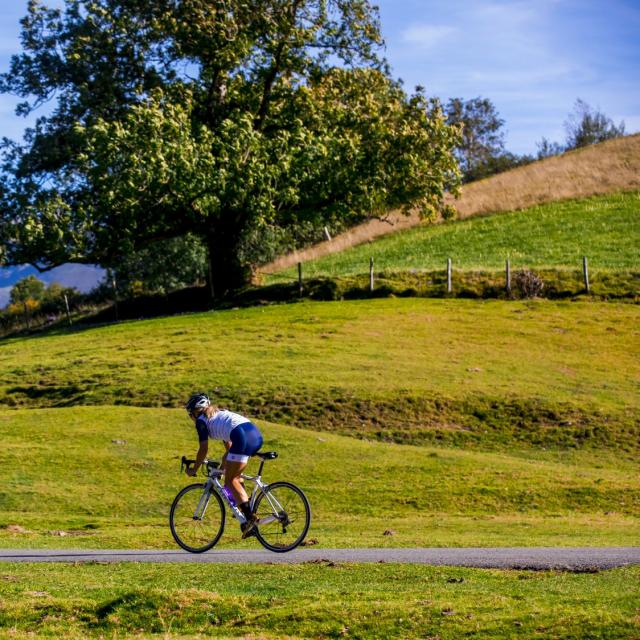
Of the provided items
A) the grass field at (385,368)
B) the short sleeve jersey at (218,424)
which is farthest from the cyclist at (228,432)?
the grass field at (385,368)

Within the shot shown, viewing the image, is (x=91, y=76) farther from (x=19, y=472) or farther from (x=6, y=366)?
(x=19, y=472)

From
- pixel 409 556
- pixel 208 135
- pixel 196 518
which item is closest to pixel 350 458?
pixel 196 518

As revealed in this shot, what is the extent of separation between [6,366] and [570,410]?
2614 cm

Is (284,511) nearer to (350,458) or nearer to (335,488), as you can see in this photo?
(335,488)

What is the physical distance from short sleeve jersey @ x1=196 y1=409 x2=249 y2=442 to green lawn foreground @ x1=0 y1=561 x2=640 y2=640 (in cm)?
224

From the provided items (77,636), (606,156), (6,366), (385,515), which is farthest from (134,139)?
(606,156)

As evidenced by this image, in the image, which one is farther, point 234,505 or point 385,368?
point 385,368

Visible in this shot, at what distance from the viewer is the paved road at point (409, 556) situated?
17.0m

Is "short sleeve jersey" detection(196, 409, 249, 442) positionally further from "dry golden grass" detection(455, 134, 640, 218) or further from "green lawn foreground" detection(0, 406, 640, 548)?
"dry golden grass" detection(455, 134, 640, 218)

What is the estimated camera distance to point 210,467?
59.5 ft

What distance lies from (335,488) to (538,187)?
231 feet

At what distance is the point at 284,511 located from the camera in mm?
17734

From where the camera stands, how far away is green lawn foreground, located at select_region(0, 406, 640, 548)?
23.3 metres

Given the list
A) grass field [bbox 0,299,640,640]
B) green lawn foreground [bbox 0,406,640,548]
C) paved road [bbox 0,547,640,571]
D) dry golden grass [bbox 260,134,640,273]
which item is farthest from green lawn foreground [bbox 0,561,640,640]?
dry golden grass [bbox 260,134,640,273]
